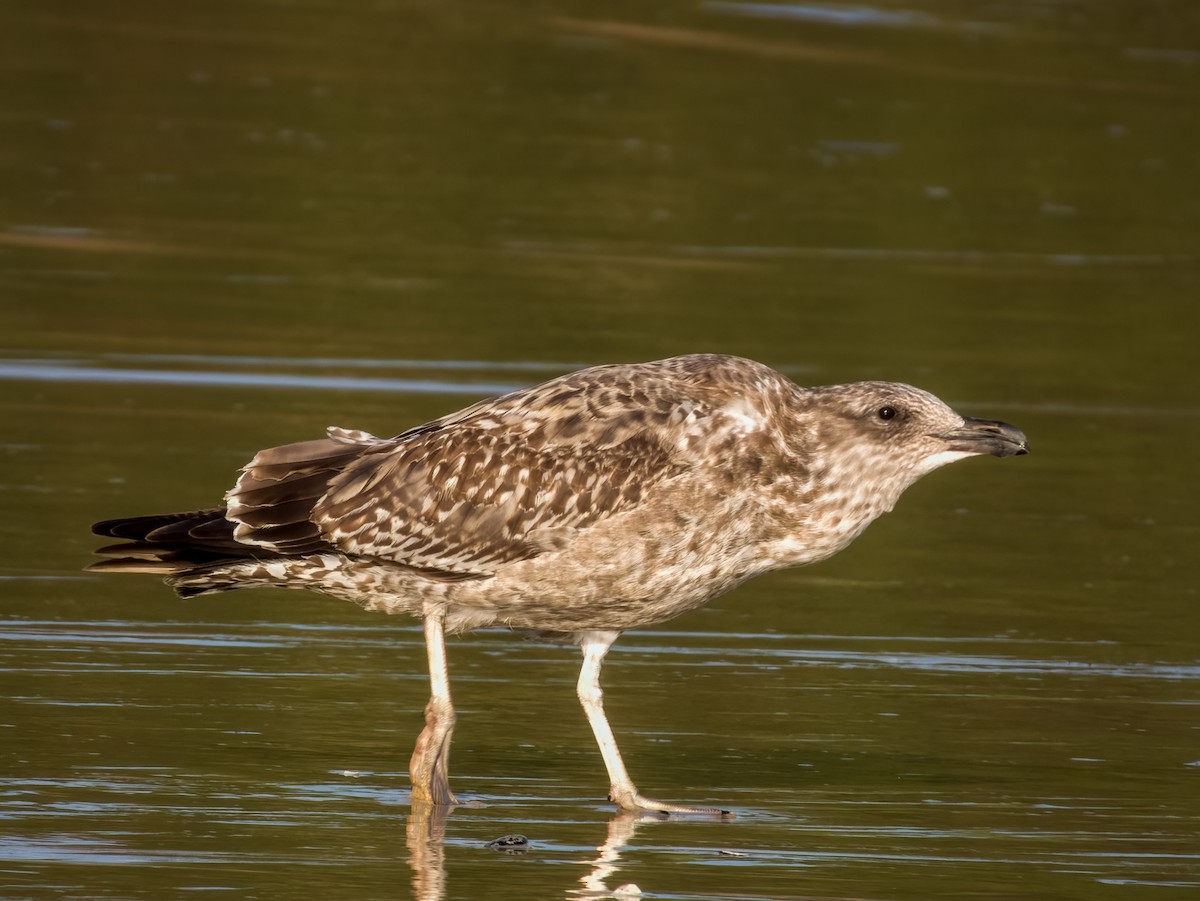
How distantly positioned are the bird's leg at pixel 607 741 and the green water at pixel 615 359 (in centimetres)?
15

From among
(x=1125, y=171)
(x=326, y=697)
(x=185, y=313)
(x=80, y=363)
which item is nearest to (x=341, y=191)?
(x=185, y=313)

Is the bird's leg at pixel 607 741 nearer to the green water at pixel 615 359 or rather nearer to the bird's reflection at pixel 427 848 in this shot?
the green water at pixel 615 359

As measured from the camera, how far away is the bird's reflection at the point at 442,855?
27.0 ft

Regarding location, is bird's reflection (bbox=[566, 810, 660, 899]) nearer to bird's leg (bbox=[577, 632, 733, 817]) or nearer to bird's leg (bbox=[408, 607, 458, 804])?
bird's leg (bbox=[577, 632, 733, 817])

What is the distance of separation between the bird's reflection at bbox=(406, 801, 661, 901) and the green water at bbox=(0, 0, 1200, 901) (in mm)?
22

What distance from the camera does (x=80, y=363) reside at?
55.0 feet

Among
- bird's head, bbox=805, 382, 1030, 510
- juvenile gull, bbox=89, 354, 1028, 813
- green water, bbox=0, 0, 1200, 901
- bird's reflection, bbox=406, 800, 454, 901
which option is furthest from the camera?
bird's head, bbox=805, 382, 1030, 510

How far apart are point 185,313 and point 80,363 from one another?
156 cm

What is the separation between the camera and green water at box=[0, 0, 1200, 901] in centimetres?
905

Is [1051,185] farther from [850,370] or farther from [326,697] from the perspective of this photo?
[326,697]

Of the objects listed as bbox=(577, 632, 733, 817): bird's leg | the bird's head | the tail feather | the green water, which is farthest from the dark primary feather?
the green water

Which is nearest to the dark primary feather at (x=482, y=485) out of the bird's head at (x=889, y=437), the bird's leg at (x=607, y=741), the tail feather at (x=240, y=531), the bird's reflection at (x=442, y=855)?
the tail feather at (x=240, y=531)

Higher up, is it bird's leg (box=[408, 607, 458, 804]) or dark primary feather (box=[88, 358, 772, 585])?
dark primary feather (box=[88, 358, 772, 585])

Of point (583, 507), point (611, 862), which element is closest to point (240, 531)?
point (583, 507)
